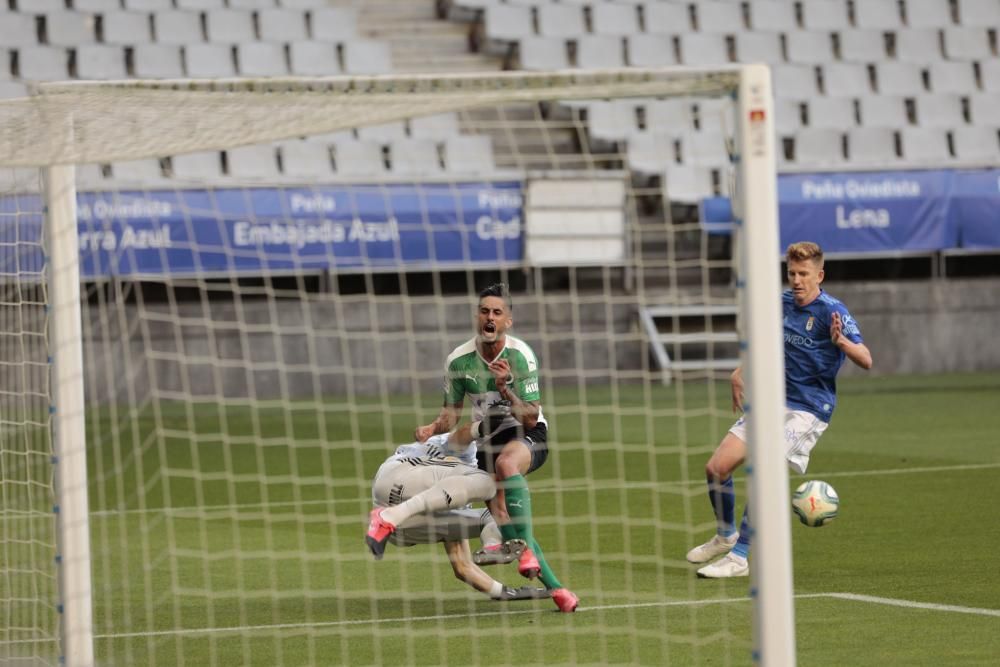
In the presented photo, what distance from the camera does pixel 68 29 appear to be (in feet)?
69.1

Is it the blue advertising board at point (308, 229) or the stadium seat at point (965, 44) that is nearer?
the blue advertising board at point (308, 229)

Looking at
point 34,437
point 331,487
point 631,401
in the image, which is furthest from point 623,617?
point 631,401

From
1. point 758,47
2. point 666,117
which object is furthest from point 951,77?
point 666,117

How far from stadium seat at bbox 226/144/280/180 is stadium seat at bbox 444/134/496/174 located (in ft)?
7.08

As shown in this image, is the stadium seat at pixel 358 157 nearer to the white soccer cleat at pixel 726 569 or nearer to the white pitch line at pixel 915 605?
the white soccer cleat at pixel 726 569

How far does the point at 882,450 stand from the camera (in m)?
13.8

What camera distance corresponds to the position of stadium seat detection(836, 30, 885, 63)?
948 inches

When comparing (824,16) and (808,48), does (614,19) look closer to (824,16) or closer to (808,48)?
(808,48)

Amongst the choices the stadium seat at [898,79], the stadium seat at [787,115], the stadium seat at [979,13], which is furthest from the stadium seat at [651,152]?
the stadium seat at [979,13]


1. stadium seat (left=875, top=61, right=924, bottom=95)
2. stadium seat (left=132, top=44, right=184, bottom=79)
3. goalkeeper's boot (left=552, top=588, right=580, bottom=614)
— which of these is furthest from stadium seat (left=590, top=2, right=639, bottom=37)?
goalkeeper's boot (left=552, top=588, right=580, bottom=614)

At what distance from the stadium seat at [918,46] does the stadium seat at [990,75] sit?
2.08 feet

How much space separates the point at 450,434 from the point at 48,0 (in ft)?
50.1

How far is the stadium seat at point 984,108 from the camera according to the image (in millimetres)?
23734

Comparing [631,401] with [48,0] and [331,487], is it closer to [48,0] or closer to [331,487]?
[331,487]
